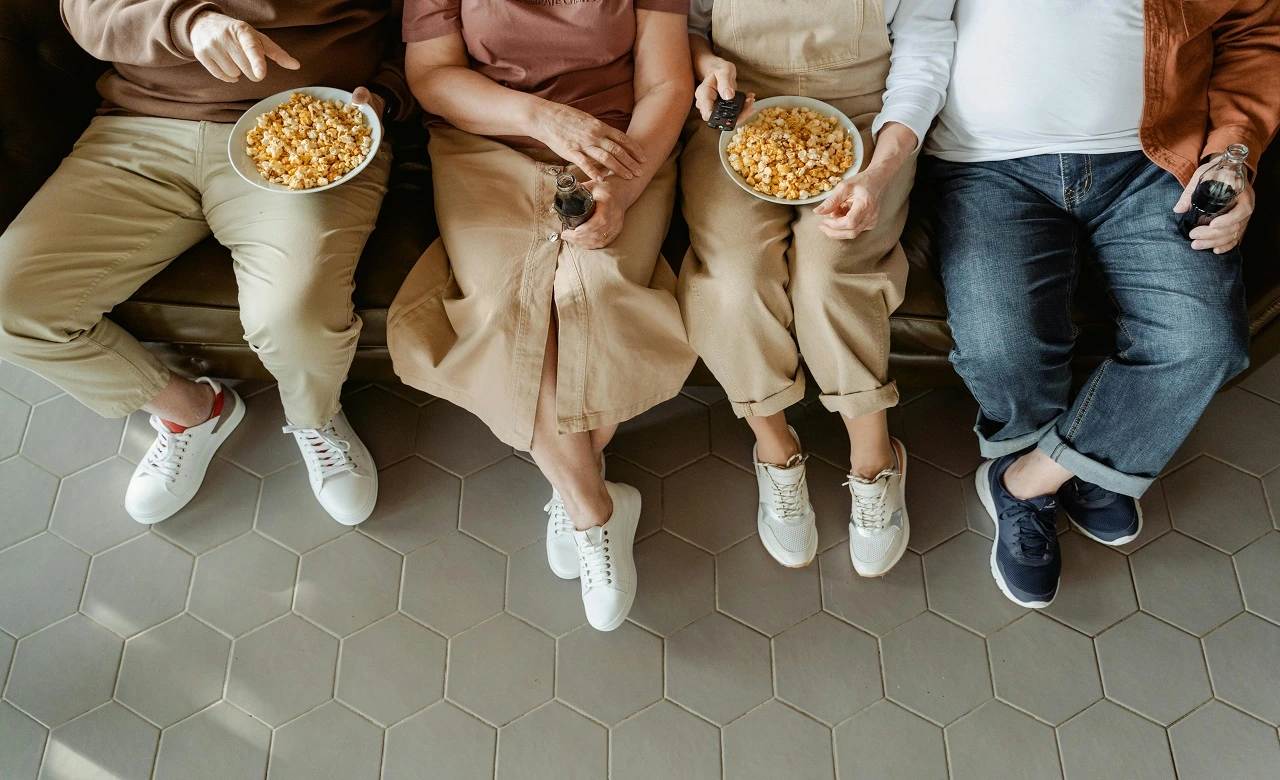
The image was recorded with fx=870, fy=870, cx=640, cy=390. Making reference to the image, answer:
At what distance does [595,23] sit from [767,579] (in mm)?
1123

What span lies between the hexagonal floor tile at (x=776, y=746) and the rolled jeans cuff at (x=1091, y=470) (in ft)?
2.18

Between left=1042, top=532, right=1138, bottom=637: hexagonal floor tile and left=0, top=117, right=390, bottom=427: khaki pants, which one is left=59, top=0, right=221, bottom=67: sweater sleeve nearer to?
left=0, top=117, right=390, bottom=427: khaki pants

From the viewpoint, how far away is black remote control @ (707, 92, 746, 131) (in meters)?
1.51

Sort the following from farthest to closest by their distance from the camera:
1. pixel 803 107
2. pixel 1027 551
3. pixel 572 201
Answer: pixel 1027 551 → pixel 803 107 → pixel 572 201

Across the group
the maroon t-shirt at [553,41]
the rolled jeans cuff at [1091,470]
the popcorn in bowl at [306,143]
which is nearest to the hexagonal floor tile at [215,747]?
the popcorn in bowl at [306,143]

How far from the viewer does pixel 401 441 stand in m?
1.96

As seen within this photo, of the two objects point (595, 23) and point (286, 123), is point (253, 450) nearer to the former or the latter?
point (286, 123)

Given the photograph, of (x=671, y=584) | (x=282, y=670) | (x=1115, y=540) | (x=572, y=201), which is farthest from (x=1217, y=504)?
(x=282, y=670)

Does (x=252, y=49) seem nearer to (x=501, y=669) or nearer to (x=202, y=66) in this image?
(x=202, y=66)

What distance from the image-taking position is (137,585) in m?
1.78

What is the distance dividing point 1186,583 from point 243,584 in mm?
1909

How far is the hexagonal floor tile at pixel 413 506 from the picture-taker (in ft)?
6.02

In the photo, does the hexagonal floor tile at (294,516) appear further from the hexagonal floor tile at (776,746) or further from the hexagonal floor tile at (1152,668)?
the hexagonal floor tile at (1152,668)

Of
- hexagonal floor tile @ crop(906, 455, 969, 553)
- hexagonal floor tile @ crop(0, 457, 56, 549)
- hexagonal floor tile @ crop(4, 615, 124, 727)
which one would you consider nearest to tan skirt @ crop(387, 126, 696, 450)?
hexagonal floor tile @ crop(906, 455, 969, 553)
